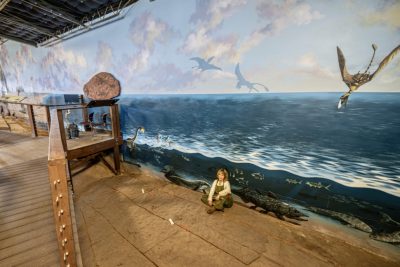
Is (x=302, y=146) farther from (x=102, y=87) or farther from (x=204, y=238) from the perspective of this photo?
(x=102, y=87)

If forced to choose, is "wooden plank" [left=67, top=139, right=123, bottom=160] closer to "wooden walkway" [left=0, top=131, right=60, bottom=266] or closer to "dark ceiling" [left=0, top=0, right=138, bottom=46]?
"wooden walkway" [left=0, top=131, right=60, bottom=266]

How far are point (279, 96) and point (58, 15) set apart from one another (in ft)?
27.4

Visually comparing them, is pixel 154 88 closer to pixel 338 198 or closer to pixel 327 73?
pixel 327 73

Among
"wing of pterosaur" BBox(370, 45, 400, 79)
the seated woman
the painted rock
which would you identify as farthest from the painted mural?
the painted rock

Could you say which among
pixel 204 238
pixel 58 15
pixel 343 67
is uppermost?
pixel 58 15

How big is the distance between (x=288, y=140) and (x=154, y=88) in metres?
4.53

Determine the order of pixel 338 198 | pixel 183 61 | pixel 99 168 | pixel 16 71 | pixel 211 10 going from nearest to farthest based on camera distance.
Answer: pixel 338 198
pixel 211 10
pixel 183 61
pixel 99 168
pixel 16 71

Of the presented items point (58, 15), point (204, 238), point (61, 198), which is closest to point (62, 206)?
point (61, 198)

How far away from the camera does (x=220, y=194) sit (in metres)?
4.30

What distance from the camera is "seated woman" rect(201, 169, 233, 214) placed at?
168 inches

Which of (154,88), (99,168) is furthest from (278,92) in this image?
(99,168)

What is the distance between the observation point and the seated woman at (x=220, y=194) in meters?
4.26

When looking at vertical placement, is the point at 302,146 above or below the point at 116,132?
above

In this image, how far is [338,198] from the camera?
3518 millimetres
